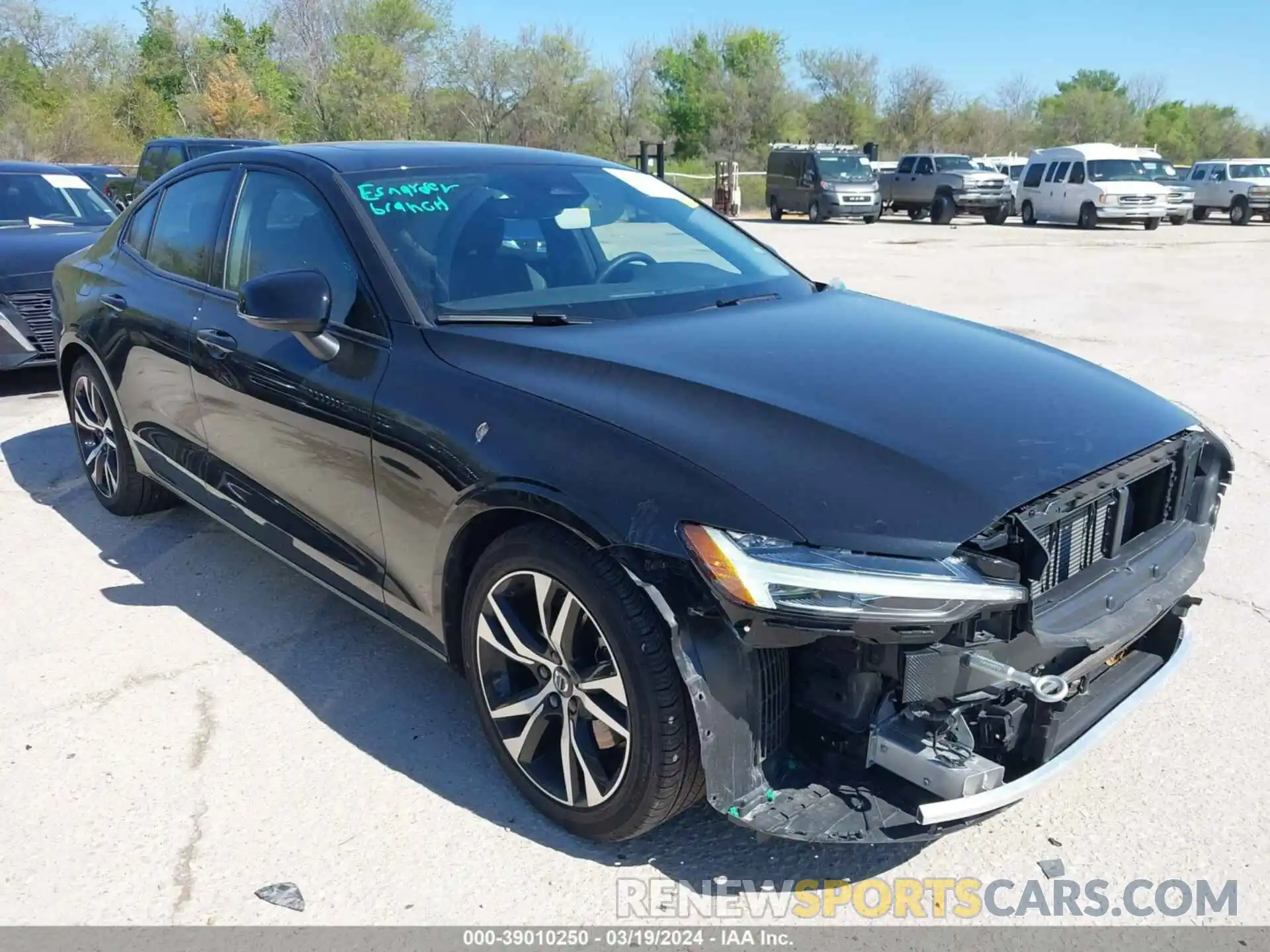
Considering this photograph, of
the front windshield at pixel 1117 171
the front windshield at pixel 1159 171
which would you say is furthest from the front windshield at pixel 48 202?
the front windshield at pixel 1159 171

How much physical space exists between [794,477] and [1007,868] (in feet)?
3.97

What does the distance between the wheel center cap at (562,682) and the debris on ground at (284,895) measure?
31.1 inches

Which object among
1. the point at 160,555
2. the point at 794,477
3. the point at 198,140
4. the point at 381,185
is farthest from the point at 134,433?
the point at 198,140

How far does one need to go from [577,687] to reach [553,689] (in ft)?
0.42

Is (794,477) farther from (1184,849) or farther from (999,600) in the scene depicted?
(1184,849)

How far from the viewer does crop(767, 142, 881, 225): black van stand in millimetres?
28344

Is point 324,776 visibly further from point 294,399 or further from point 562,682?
point 294,399

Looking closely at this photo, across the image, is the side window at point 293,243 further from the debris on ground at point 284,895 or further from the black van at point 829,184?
the black van at point 829,184

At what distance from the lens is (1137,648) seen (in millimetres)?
2906

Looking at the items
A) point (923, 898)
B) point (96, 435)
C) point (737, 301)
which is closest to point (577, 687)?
point (923, 898)

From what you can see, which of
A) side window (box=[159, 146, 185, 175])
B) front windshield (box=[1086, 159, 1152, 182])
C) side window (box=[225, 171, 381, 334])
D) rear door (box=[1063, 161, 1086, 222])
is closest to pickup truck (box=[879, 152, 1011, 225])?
rear door (box=[1063, 161, 1086, 222])

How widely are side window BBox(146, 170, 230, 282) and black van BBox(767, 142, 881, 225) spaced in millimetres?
25728

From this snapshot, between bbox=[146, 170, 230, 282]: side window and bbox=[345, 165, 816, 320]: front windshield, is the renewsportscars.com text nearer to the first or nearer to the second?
bbox=[345, 165, 816, 320]: front windshield

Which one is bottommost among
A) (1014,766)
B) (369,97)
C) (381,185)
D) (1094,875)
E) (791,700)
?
(1094,875)
